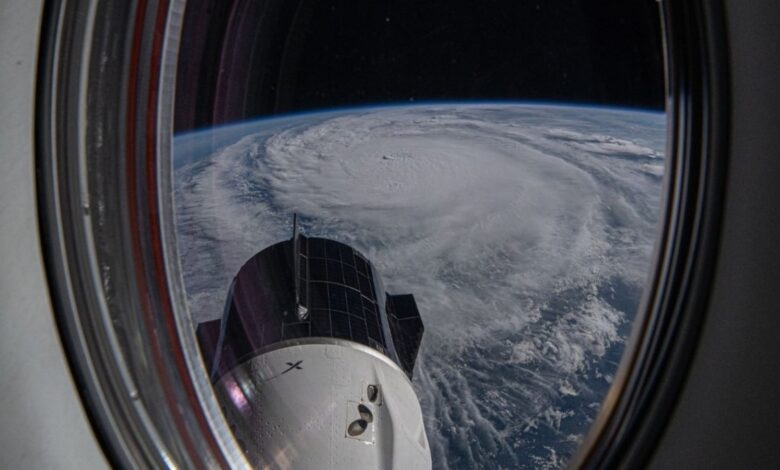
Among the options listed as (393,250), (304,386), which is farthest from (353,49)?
(393,250)

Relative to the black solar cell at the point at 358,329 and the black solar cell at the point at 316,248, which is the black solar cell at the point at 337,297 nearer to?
the black solar cell at the point at 358,329

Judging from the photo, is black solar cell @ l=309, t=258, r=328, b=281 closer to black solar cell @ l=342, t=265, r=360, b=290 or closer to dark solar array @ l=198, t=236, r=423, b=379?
dark solar array @ l=198, t=236, r=423, b=379

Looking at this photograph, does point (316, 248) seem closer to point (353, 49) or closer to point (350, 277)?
point (350, 277)

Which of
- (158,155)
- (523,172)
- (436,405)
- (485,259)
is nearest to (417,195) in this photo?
(523,172)

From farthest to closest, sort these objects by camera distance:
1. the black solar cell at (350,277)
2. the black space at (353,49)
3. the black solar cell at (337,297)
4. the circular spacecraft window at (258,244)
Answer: the black solar cell at (350,277) → the black solar cell at (337,297) → the black space at (353,49) → the circular spacecraft window at (258,244)

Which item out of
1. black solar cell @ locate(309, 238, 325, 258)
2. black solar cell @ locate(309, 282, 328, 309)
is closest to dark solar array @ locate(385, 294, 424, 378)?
black solar cell @ locate(309, 238, 325, 258)

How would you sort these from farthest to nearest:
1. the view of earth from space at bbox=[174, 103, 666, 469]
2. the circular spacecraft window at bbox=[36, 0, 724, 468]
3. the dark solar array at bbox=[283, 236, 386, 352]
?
the view of earth from space at bbox=[174, 103, 666, 469] → the dark solar array at bbox=[283, 236, 386, 352] → the circular spacecraft window at bbox=[36, 0, 724, 468]

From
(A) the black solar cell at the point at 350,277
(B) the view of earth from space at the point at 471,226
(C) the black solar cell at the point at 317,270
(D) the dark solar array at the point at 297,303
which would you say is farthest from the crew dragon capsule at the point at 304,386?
(A) the black solar cell at the point at 350,277
